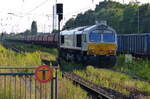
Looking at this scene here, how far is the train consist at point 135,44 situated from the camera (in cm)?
2952

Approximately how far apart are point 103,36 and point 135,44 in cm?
914

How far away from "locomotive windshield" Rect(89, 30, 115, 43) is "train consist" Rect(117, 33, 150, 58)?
238 inches

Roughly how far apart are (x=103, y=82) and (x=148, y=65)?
334 inches

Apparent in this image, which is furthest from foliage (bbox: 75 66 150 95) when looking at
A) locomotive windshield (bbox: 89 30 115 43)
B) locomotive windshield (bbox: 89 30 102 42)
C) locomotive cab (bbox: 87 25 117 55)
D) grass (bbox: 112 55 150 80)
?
locomotive windshield (bbox: 89 30 115 43)

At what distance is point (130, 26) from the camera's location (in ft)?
190

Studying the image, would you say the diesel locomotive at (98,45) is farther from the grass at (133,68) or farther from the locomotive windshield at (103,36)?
the grass at (133,68)

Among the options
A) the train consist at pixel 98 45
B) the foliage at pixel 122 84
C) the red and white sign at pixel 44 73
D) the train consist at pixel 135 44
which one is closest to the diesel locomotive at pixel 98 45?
the train consist at pixel 98 45

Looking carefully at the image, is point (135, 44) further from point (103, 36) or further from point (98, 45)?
point (98, 45)

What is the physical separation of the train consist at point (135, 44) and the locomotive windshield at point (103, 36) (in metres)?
6.06

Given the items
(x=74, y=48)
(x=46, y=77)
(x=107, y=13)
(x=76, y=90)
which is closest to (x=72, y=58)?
(x=74, y=48)

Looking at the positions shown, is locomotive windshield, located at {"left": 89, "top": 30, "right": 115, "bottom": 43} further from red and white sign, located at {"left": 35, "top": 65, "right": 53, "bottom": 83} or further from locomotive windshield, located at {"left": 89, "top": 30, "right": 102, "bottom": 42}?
Result: red and white sign, located at {"left": 35, "top": 65, "right": 53, "bottom": 83}

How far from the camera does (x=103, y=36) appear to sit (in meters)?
23.4

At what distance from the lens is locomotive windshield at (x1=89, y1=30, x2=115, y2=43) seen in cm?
2322

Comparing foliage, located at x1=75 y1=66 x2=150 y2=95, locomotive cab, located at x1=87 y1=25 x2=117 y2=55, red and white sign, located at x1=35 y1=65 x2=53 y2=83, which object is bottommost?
foliage, located at x1=75 y1=66 x2=150 y2=95
